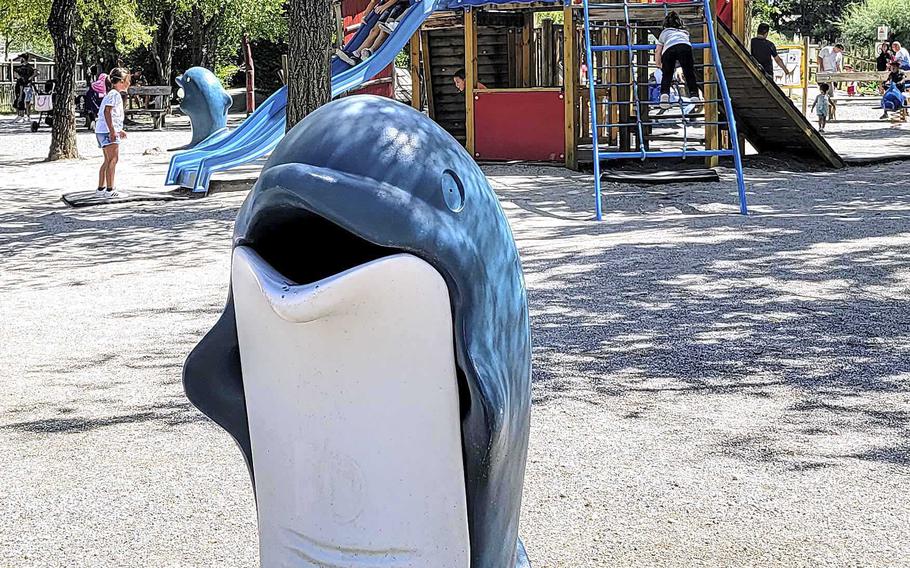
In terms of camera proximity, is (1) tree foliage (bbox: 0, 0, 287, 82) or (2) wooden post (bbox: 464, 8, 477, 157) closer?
(2) wooden post (bbox: 464, 8, 477, 157)

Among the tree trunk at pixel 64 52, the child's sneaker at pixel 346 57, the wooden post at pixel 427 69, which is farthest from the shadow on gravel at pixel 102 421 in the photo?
the tree trunk at pixel 64 52

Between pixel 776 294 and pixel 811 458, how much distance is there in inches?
119

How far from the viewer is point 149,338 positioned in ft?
22.5

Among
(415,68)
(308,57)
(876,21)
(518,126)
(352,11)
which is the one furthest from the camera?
(876,21)

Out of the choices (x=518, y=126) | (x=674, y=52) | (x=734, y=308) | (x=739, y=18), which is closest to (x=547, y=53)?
(x=518, y=126)

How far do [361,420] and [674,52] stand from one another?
11.8 m

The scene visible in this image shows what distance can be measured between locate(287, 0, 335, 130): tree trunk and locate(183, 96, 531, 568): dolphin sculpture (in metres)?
8.33

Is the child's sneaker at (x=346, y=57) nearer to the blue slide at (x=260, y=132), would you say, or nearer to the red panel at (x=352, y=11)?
the blue slide at (x=260, y=132)

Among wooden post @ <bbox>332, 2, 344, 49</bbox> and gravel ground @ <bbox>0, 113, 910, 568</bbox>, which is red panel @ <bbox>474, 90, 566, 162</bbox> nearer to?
wooden post @ <bbox>332, 2, 344, 49</bbox>

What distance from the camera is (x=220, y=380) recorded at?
7.71 feet

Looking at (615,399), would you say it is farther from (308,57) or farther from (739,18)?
(739,18)

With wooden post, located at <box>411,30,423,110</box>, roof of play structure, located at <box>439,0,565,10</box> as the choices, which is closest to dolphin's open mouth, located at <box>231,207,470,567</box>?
roof of play structure, located at <box>439,0,565,10</box>

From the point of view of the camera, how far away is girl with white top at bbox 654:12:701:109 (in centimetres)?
1322

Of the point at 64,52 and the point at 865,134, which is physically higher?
the point at 64,52
